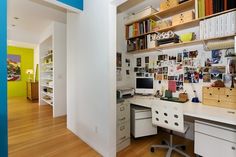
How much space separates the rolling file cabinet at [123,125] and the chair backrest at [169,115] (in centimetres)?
46

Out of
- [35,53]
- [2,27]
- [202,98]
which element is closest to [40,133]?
[2,27]

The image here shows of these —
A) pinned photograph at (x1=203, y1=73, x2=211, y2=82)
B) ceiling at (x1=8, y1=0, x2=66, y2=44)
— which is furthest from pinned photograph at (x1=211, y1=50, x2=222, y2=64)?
ceiling at (x1=8, y1=0, x2=66, y2=44)

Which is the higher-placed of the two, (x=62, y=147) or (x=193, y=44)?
(x=193, y=44)

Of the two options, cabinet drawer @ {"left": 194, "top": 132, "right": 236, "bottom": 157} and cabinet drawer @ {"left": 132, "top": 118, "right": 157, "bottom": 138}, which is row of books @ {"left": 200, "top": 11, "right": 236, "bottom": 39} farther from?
cabinet drawer @ {"left": 132, "top": 118, "right": 157, "bottom": 138}

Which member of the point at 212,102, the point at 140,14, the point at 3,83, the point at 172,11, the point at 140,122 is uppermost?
the point at 140,14

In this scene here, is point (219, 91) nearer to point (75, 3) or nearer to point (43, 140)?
point (75, 3)

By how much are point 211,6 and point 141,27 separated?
3.87 feet

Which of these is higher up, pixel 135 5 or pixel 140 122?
pixel 135 5

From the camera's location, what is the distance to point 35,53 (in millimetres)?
7555

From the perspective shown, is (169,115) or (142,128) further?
(142,128)

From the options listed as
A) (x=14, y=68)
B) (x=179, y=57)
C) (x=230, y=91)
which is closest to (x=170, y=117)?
(x=230, y=91)

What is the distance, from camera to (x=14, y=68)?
700 cm

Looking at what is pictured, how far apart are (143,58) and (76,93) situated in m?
1.55

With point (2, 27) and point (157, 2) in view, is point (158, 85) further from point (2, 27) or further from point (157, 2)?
point (2, 27)
